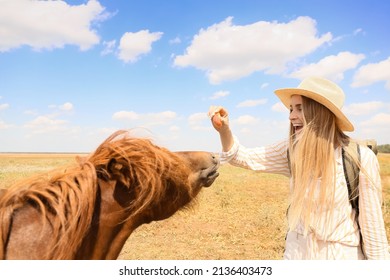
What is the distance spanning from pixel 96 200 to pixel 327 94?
1473mm

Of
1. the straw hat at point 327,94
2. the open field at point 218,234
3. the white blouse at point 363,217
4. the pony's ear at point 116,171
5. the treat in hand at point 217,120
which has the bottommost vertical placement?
the open field at point 218,234

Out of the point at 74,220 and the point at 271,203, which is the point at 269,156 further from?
the point at 271,203

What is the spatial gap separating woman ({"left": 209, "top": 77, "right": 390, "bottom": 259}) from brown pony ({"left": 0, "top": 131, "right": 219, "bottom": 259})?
50 cm

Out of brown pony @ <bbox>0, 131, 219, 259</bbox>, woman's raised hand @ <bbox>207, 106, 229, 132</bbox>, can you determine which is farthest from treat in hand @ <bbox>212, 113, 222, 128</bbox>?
brown pony @ <bbox>0, 131, 219, 259</bbox>

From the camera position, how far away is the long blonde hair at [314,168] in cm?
186

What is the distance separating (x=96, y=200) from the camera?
5.82 ft

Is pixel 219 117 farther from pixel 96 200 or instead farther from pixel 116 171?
pixel 96 200

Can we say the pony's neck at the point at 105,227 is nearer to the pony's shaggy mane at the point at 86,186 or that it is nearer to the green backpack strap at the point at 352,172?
the pony's shaggy mane at the point at 86,186

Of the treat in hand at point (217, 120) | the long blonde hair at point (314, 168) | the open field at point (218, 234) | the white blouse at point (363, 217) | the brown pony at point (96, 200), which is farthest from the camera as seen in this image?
the open field at point (218, 234)

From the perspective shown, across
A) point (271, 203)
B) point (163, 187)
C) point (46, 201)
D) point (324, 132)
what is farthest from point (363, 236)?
point (271, 203)

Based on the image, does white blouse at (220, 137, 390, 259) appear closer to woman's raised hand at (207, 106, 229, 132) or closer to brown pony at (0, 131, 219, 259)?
woman's raised hand at (207, 106, 229, 132)

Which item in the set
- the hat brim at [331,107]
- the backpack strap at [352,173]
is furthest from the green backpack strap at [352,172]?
the hat brim at [331,107]

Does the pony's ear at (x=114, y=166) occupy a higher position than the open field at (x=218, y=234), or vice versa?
the pony's ear at (x=114, y=166)

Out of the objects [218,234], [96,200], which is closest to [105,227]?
[96,200]
